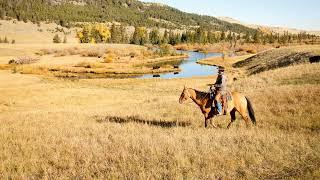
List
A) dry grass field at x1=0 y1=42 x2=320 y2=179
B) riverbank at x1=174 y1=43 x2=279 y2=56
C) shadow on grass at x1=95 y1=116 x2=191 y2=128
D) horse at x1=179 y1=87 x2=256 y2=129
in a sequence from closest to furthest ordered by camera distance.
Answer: dry grass field at x1=0 y1=42 x2=320 y2=179
horse at x1=179 y1=87 x2=256 y2=129
shadow on grass at x1=95 y1=116 x2=191 y2=128
riverbank at x1=174 y1=43 x2=279 y2=56

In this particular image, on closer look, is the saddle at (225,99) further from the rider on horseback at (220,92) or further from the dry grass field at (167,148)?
the dry grass field at (167,148)

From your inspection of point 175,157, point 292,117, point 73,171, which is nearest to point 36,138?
point 73,171

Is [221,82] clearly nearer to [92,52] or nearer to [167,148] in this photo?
[167,148]

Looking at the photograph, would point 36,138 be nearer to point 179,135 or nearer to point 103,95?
point 179,135

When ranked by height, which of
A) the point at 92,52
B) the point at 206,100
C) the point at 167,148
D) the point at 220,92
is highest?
the point at 220,92

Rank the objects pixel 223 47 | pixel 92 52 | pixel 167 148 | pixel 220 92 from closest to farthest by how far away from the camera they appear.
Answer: pixel 167 148
pixel 220 92
pixel 92 52
pixel 223 47

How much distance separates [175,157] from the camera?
1223 centimetres

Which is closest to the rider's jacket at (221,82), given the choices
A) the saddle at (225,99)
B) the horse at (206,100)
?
the saddle at (225,99)

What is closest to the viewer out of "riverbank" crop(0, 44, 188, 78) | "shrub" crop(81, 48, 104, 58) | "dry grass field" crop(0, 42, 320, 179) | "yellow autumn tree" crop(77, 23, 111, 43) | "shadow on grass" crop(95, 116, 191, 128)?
"dry grass field" crop(0, 42, 320, 179)

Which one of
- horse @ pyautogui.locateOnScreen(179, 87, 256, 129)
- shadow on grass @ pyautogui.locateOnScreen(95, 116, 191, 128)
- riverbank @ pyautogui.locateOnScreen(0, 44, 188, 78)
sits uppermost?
horse @ pyautogui.locateOnScreen(179, 87, 256, 129)

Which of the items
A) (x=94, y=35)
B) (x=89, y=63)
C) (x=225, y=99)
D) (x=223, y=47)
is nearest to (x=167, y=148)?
(x=225, y=99)

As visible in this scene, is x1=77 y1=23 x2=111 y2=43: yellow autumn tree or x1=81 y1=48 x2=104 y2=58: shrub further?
x1=77 y1=23 x2=111 y2=43: yellow autumn tree

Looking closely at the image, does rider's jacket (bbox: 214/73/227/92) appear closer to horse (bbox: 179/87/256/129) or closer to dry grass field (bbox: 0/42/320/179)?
horse (bbox: 179/87/256/129)

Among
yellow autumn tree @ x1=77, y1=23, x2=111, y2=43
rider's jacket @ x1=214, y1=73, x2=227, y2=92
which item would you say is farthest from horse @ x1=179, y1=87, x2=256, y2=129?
yellow autumn tree @ x1=77, y1=23, x2=111, y2=43
